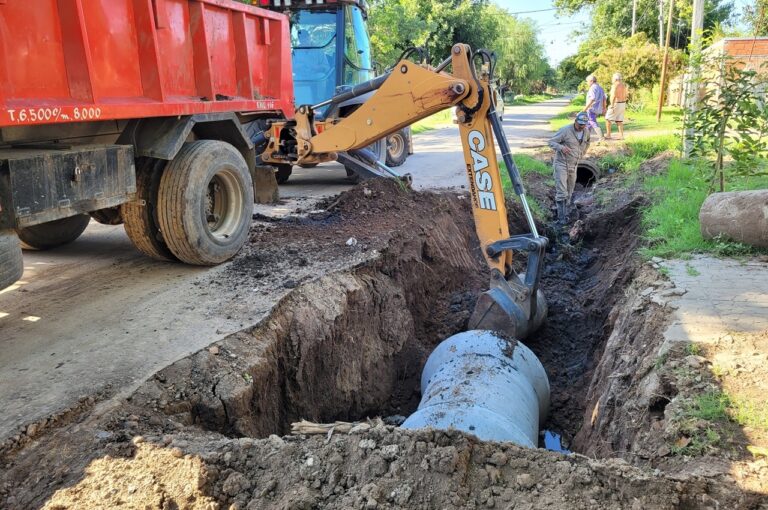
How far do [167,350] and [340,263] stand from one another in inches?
93.9

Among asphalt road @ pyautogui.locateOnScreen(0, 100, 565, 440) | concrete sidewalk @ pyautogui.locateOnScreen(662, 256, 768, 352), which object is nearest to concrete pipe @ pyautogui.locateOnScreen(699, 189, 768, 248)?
concrete sidewalk @ pyautogui.locateOnScreen(662, 256, 768, 352)

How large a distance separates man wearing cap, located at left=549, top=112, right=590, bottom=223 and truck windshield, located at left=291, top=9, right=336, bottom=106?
158 inches

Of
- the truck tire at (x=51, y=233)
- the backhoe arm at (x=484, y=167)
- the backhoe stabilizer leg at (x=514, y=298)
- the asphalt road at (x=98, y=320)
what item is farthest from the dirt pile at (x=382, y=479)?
the truck tire at (x=51, y=233)

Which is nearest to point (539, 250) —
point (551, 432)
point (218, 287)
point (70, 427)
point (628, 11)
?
point (551, 432)

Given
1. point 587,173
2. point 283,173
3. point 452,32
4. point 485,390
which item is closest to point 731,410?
point 485,390

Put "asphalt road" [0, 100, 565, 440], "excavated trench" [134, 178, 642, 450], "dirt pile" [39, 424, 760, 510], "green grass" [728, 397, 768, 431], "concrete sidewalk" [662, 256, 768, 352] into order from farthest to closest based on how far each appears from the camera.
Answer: "concrete sidewalk" [662, 256, 768, 352] < "excavated trench" [134, 178, 642, 450] < "asphalt road" [0, 100, 565, 440] < "green grass" [728, 397, 768, 431] < "dirt pile" [39, 424, 760, 510]

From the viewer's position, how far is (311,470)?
2824 millimetres

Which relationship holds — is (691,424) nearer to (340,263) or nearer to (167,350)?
(167,350)

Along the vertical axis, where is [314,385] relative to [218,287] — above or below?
below

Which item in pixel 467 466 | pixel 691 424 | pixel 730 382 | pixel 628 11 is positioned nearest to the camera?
pixel 467 466

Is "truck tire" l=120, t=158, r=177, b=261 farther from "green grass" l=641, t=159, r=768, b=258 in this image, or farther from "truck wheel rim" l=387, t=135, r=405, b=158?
"truck wheel rim" l=387, t=135, r=405, b=158

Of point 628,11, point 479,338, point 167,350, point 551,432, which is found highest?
point 628,11

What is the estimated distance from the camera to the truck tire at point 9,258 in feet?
12.6

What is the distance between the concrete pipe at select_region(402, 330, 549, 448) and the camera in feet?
12.5
